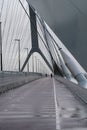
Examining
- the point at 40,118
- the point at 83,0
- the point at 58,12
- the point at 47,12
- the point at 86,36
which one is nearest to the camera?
the point at 40,118

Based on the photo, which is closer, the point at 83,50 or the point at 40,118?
the point at 40,118

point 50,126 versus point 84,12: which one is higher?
point 84,12

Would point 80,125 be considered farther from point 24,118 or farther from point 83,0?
point 83,0

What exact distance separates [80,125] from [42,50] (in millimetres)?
105069

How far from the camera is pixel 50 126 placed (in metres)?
13.0

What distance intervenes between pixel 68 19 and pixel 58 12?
12.3 ft

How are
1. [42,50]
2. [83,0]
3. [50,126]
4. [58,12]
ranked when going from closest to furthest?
[50,126] < [83,0] < [58,12] < [42,50]

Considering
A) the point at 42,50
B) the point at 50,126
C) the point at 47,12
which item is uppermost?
the point at 42,50

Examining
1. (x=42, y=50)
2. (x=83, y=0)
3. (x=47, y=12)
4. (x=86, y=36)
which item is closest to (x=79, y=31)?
(x=86, y=36)

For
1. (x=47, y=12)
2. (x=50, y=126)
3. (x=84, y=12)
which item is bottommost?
(x=50, y=126)

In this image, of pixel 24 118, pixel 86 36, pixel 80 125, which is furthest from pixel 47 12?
pixel 80 125

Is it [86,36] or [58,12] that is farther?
[58,12]

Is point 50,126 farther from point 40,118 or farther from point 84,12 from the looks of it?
point 84,12

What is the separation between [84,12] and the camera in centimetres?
1734
